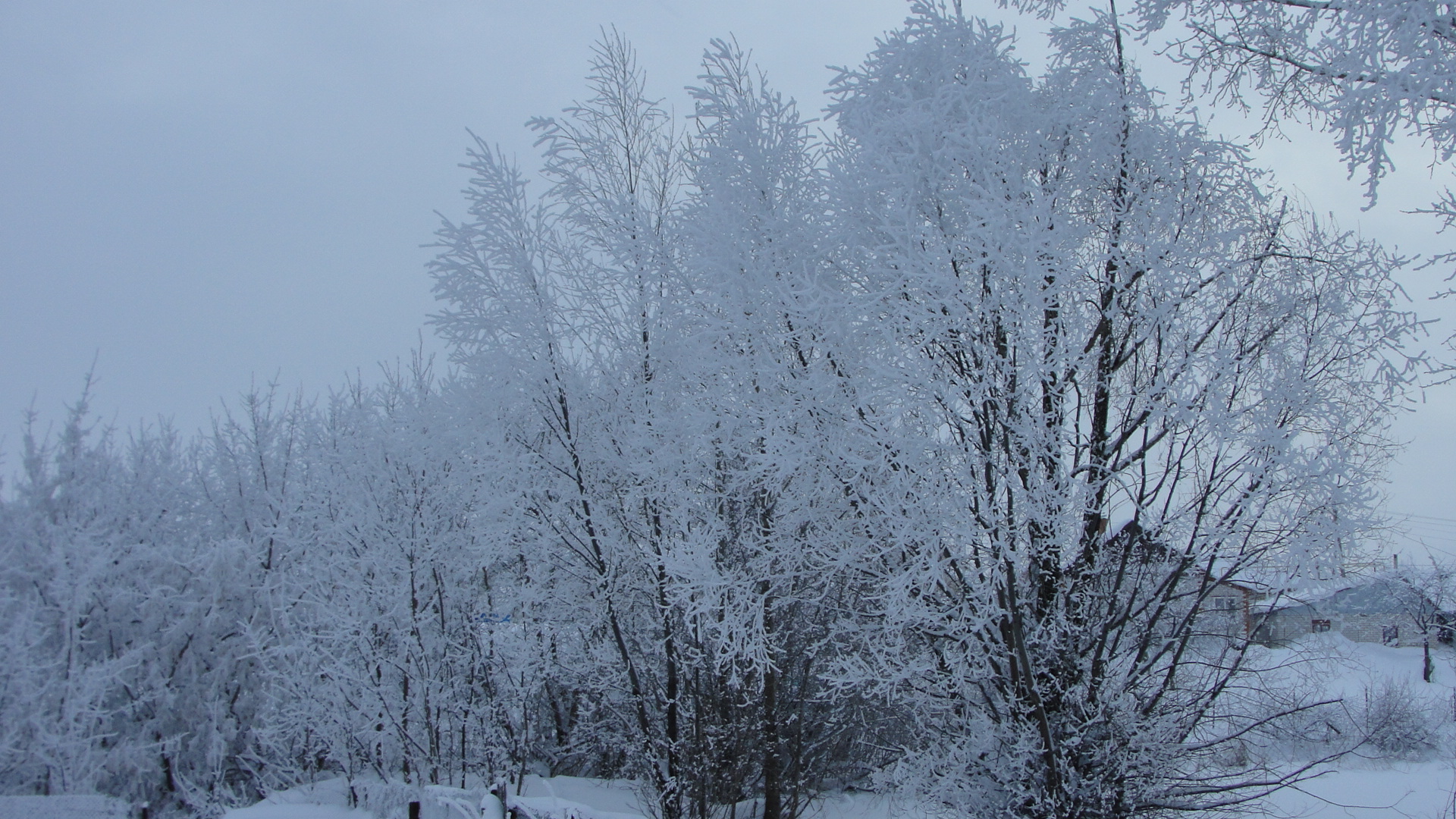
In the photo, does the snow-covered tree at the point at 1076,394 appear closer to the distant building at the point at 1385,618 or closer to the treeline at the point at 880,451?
the treeline at the point at 880,451

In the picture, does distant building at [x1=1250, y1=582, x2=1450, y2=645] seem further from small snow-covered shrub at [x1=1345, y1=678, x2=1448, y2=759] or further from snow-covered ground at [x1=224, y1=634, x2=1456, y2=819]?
snow-covered ground at [x1=224, y1=634, x2=1456, y2=819]

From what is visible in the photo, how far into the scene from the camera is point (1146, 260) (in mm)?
6340

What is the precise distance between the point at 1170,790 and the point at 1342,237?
4.59 meters

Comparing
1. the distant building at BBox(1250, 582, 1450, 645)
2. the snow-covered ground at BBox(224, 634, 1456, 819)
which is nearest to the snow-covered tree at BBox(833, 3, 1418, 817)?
the snow-covered ground at BBox(224, 634, 1456, 819)

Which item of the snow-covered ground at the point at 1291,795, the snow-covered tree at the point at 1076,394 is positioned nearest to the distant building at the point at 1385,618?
the snow-covered ground at the point at 1291,795

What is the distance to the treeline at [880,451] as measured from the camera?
6008mm

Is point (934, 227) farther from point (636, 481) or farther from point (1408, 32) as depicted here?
point (636, 481)

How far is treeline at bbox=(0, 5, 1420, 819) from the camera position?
6.01 m

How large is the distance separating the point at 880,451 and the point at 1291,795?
44.1 ft

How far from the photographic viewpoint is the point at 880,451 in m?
5.94

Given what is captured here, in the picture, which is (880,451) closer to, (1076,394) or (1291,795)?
(1076,394)

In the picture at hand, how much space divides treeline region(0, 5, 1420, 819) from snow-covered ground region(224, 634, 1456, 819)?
57 centimetres

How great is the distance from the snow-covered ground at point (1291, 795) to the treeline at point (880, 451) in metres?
0.57

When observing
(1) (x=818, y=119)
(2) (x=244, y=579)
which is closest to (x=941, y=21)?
(1) (x=818, y=119)
